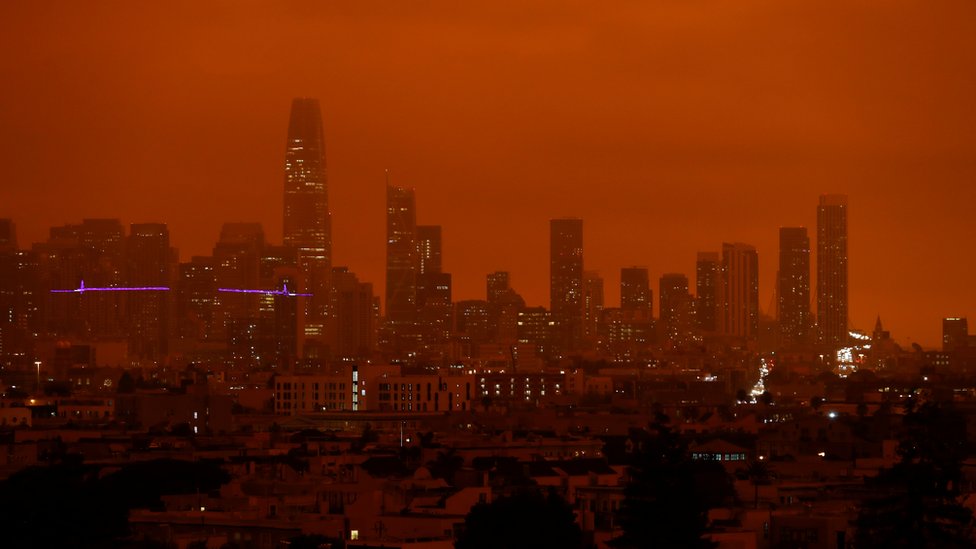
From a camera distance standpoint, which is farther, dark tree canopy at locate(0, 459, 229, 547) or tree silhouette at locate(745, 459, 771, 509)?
tree silhouette at locate(745, 459, 771, 509)

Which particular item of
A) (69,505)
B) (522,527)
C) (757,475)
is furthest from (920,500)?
(757,475)

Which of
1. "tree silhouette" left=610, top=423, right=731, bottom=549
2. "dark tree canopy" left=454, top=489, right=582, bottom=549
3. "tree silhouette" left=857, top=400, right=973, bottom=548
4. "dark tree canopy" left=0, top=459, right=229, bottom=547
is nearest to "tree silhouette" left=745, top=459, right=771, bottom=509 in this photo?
"dark tree canopy" left=454, top=489, right=582, bottom=549

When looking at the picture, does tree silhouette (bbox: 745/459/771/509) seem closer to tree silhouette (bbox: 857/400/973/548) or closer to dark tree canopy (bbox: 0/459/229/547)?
dark tree canopy (bbox: 0/459/229/547)

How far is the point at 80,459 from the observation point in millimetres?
68875

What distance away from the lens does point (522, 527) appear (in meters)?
39.7

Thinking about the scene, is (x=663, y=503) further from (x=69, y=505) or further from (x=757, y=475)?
(x=757, y=475)

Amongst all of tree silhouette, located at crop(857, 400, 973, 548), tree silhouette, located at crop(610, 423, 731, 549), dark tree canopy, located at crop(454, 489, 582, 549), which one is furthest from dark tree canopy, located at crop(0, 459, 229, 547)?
tree silhouette, located at crop(857, 400, 973, 548)

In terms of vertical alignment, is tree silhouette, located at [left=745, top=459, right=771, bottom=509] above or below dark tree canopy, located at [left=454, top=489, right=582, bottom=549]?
above

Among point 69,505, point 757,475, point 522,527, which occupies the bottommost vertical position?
point 522,527

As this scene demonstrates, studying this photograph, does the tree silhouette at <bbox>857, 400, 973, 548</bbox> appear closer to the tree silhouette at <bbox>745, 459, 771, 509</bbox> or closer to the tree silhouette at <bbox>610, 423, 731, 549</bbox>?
the tree silhouette at <bbox>610, 423, 731, 549</bbox>

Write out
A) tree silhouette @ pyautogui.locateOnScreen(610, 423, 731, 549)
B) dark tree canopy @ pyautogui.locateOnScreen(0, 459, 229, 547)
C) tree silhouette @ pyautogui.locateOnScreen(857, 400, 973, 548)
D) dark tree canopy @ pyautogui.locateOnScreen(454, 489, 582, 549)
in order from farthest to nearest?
dark tree canopy @ pyautogui.locateOnScreen(0, 459, 229, 547) → dark tree canopy @ pyautogui.locateOnScreen(454, 489, 582, 549) → tree silhouette @ pyautogui.locateOnScreen(610, 423, 731, 549) → tree silhouette @ pyautogui.locateOnScreen(857, 400, 973, 548)

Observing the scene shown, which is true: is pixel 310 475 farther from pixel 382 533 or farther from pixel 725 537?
pixel 725 537

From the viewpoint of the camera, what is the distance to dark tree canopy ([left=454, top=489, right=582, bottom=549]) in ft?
128

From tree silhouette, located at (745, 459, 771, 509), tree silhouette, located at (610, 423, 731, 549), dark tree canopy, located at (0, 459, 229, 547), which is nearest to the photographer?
tree silhouette, located at (610, 423, 731, 549)
